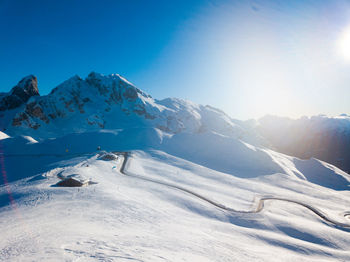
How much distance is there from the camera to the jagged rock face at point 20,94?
501 ft

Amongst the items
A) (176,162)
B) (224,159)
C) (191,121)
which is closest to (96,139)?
(176,162)

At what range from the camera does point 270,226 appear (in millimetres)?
25641

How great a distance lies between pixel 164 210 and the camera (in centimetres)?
2305

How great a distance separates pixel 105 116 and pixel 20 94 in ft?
232

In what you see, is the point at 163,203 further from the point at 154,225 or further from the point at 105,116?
the point at 105,116

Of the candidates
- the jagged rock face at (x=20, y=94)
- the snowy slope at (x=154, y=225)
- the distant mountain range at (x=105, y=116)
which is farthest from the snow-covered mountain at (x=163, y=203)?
the jagged rock face at (x=20, y=94)

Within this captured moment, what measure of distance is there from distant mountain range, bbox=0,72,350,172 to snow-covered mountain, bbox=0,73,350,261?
76.1 m

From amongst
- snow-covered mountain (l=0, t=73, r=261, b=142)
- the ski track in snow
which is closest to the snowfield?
the ski track in snow

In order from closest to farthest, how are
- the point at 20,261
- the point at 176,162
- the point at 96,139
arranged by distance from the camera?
the point at 20,261, the point at 176,162, the point at 96,139

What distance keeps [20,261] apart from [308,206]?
43856 mm

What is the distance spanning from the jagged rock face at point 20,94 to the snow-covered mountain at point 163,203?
4488 inches

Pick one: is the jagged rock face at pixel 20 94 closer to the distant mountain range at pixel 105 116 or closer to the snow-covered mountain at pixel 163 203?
A: the distant mountain range at pixel 105 116

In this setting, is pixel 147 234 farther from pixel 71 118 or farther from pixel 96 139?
pixel 71 118

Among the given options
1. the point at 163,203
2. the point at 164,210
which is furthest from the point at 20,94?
the point at 164,210
